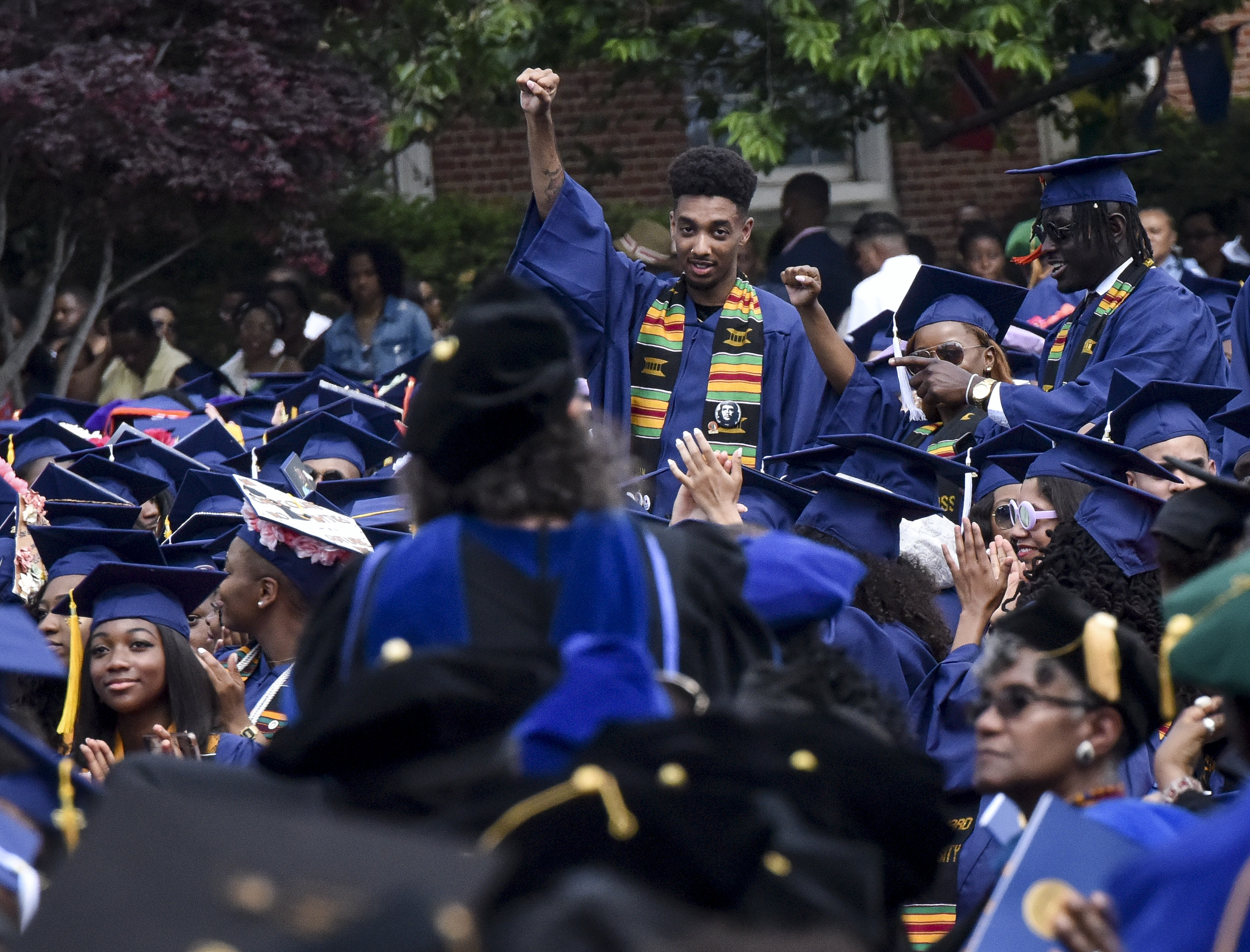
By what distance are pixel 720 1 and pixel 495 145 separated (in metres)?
3.31

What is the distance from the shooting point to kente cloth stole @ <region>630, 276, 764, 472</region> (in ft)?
19.4

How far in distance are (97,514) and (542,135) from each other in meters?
2.11

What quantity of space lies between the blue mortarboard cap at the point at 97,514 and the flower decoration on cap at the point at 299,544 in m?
1.50

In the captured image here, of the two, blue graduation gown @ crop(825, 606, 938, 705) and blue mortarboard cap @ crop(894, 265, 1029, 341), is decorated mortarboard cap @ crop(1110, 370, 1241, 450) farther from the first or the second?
blue graduation gown @ crop(825, 606, 938, 705)

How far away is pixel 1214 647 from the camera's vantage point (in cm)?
219

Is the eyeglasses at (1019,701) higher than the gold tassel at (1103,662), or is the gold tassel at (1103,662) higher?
the gold tassel at (1103,662)

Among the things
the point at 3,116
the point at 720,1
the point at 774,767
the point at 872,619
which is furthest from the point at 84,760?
the point at 720,1

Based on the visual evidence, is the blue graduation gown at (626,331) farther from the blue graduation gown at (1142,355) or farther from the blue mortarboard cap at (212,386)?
the blue mortarboard cap at (212,386)

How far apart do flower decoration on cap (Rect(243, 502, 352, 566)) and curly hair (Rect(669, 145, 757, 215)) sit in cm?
173

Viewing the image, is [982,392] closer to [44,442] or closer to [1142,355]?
[1142,355]

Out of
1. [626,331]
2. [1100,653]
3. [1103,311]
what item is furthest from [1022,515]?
[1100,653]

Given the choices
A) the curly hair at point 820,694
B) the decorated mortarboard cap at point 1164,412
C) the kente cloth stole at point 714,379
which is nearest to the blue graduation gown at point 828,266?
the kente cloth stole at point 714,379

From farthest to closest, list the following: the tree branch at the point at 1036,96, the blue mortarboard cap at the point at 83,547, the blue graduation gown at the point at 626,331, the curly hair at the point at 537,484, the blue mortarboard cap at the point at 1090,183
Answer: the tree branch at the point at 1036,96 < the blue mortarboard cap at the point at 1090,183 < the blue graduation gown at the point at 626,331 < the blue mortarboard cap at the point at 83,547 < the curly hair at the point at 537,484

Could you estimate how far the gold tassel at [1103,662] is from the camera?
114 inches
